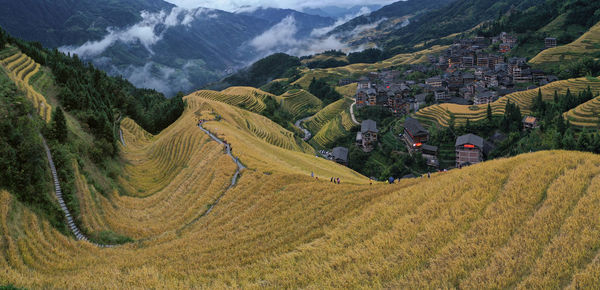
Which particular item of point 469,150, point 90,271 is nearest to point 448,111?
point 469,150

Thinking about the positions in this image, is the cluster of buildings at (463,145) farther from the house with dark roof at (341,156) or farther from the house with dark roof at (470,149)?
the house with dark roof at (341,156)

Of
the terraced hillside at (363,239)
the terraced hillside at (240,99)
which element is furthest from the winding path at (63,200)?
the terraced hillside at (240,99)

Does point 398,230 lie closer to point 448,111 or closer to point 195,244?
point 195,244

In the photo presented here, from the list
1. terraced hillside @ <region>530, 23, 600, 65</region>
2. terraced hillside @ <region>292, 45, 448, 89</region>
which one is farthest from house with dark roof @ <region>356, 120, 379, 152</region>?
terraced hillside @ <region>292, 45, 448, 89</region>

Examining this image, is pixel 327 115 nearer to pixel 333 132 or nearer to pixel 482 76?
pixel 333 132

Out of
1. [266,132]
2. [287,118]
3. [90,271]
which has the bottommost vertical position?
[287,118]
